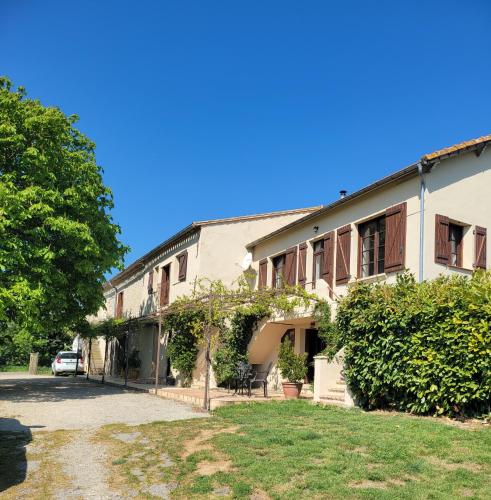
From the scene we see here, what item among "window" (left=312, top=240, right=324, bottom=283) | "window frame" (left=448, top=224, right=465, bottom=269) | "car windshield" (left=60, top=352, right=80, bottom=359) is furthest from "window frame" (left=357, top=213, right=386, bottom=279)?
"car windshield" (left=60, top=352, right=80, bottom=359)

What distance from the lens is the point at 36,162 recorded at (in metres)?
15.2

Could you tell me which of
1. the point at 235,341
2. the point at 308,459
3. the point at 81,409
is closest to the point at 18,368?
the point at 235,341

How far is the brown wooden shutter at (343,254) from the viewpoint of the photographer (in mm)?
14836

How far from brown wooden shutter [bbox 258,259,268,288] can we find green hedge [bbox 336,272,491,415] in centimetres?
816

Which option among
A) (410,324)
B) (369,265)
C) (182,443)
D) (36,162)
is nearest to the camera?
(182,443)

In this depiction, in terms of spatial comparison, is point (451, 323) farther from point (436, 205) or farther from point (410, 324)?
point (436, 205)

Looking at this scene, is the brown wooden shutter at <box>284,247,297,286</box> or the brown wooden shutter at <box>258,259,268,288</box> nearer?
the brown wooden shutter at <box>284,247,297,286</box>

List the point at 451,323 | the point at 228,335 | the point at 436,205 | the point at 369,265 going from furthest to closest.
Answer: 1. the point at 228,335
2. the point at 369,265
3. the point at 436,205
4. the point at 451,323

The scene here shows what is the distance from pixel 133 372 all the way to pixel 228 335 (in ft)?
30.2

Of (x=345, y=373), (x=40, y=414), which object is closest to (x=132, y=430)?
(x=40, y=414)

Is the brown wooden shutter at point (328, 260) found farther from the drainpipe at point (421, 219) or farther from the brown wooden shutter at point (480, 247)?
the brown wooden shutter at point (480, 247)

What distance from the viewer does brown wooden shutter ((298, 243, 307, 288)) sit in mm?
17094

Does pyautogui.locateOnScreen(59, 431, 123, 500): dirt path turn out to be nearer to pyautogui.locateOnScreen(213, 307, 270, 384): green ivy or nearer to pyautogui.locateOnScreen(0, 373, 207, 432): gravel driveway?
pyautogui.locateOnScreen(0, 373, 207, 432): gravel driveway

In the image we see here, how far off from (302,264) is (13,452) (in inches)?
432
